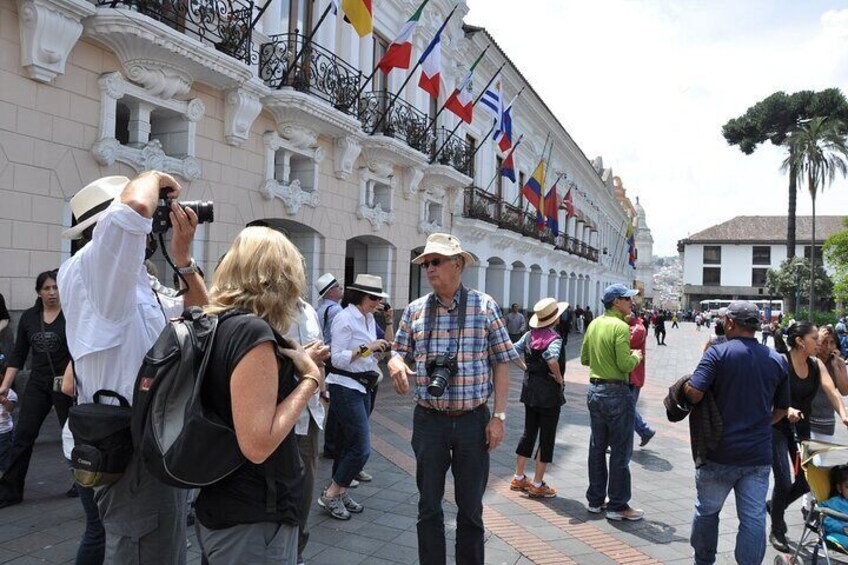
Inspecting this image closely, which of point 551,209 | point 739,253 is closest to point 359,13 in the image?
point 551,209

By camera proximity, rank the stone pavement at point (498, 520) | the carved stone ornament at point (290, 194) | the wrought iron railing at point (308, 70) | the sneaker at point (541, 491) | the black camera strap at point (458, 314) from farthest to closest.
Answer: the carved stone ornament at point (290, 194), the wrought iron railing at point (308, 70), the sneaker at point (541, 491), the stone pavement at point (498, 520), the black camera strap at point (458, 314)

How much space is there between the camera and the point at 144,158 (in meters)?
7.59

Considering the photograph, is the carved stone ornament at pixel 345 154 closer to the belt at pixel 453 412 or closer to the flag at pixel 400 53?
the flag at pixel 400 53

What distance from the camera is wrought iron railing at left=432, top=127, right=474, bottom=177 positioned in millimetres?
15469

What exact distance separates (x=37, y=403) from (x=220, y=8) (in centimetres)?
643

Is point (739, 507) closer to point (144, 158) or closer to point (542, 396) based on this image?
point (542, 396)

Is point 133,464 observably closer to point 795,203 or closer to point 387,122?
point 387,122

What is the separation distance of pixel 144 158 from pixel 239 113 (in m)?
1.95

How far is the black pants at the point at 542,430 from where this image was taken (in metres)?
5.22

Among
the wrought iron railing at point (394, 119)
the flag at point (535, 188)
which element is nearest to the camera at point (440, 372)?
the wrought iron railing at point (394, 119)

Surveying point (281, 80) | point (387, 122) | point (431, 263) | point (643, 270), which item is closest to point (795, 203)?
point (387, 122)

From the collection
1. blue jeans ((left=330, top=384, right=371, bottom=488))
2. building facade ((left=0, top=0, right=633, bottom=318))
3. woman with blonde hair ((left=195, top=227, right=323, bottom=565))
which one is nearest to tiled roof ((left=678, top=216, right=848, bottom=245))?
building facade ((left=0, top=0, right=633, bottom=318))

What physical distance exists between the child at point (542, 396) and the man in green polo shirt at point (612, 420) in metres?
0.36

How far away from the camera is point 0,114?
6.22 metres
